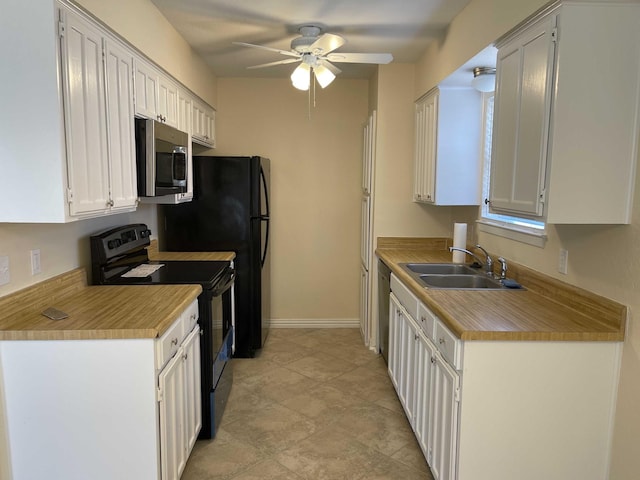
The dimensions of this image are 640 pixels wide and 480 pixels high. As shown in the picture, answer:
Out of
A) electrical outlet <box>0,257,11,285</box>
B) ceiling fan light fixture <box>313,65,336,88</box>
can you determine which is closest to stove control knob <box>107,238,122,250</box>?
electrical outlet <box>0,257,11,285</box>

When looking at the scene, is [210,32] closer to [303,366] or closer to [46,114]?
[46,114]

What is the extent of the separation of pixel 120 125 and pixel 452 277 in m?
2.20

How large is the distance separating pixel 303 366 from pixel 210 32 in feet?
8.80

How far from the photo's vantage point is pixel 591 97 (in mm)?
1766

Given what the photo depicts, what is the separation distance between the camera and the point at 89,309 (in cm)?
214

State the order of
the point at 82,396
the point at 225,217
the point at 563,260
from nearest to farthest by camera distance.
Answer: the point at 82,396
the point at 563,260
the point at 225,217

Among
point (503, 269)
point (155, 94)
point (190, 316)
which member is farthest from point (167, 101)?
point (503, 269)

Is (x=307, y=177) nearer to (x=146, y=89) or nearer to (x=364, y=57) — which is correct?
(x=364, y=57)

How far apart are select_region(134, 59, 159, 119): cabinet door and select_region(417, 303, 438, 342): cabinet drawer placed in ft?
6.20

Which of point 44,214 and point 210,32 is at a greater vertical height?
point 210,32

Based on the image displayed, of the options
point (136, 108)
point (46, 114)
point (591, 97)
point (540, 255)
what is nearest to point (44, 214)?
point (46, 114)

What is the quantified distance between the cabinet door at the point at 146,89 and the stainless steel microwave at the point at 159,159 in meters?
0.10

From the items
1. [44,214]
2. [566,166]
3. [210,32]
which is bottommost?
[44,214]

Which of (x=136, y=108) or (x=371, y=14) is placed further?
(x=371, y=14)
